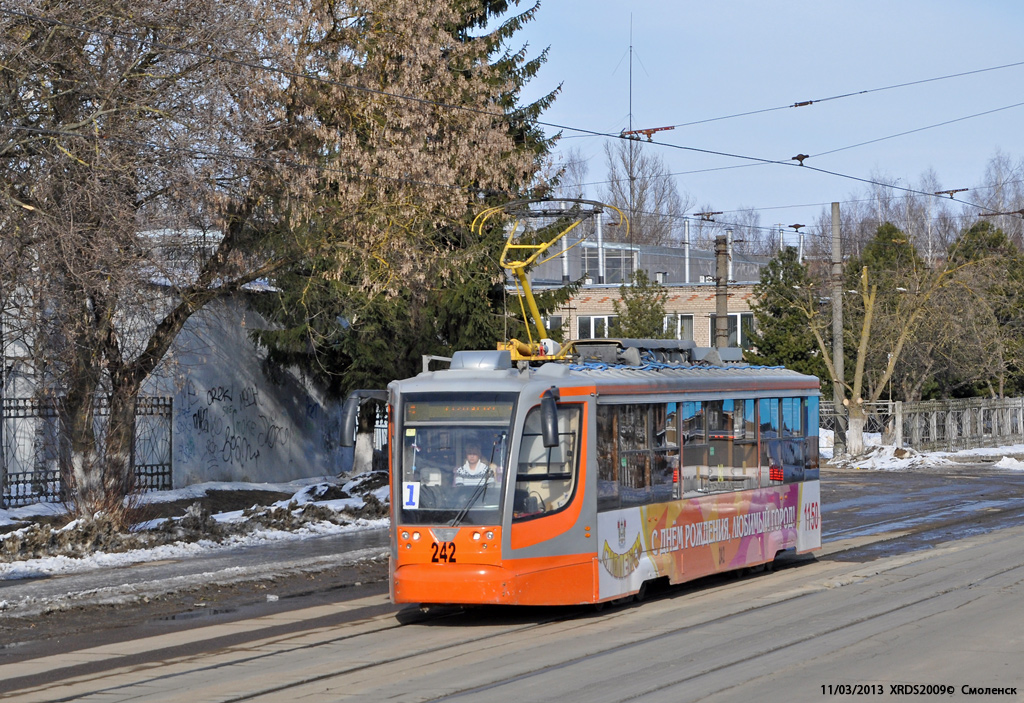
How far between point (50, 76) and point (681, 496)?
930 cm

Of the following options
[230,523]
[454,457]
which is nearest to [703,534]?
[454,457]

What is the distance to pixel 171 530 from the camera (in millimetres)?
17750

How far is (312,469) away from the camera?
30.1 meters

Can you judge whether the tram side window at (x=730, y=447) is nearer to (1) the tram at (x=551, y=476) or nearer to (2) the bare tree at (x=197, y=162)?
(1) the tram at (x=551, y=476)

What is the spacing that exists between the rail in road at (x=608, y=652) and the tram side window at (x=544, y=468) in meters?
1.09

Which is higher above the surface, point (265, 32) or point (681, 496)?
point (265, 32)

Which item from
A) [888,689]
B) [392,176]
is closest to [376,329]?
[392,176]

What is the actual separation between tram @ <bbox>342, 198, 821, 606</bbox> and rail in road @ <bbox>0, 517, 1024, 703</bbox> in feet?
1.46

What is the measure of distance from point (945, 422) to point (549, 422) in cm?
3487

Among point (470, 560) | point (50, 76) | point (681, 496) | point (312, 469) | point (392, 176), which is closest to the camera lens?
point (470, 560)

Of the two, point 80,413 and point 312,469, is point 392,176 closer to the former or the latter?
point 80,413

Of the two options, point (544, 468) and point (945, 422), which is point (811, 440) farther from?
point (945, 422)

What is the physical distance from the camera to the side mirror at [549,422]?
34.6 feet

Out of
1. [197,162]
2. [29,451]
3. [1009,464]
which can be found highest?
[197,162]
